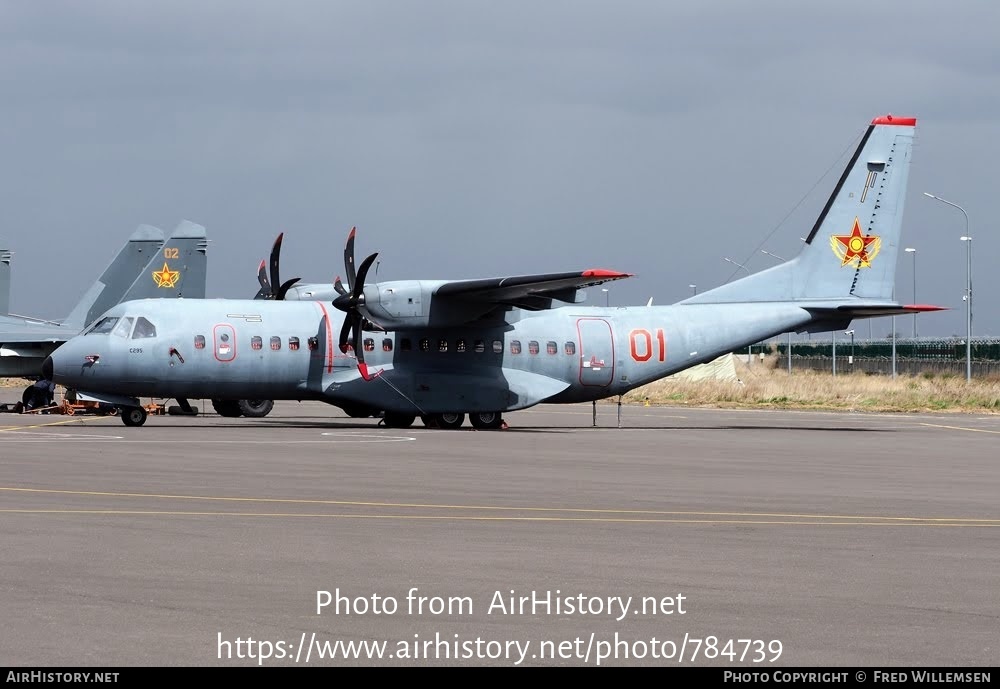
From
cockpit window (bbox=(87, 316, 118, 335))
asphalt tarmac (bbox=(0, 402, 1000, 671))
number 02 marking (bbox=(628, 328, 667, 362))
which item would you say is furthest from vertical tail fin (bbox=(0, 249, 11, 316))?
asphalt tarmac (bbox=(0, 402, 1000, 671))

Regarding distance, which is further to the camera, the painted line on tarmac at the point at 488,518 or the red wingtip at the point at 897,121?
the red wingtip at the point at 897,121

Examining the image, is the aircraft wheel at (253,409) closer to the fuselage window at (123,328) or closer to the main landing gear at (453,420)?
the main landing gear at (453,420)

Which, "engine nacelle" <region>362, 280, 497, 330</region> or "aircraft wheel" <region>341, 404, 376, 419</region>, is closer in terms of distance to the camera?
"engine nacelle" <region>362, 280, 497, 330</region>

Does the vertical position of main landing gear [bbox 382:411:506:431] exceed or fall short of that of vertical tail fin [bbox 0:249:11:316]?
it falls short

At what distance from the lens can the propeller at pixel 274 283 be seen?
135 feet

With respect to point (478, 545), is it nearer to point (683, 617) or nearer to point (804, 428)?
point (683, 617)

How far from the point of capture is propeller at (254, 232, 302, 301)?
41.2 m

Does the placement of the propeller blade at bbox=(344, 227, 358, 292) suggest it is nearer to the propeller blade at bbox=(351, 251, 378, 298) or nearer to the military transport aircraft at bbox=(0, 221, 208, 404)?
the propeller blade at bbox=(351, 251, 378, 298)

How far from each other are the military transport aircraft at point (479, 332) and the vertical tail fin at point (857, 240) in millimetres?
41

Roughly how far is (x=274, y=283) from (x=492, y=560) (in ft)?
100

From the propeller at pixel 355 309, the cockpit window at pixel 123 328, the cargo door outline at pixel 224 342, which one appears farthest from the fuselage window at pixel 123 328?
the propeller at pixel 355 309

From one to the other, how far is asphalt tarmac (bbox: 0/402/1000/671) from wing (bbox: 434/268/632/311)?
8.80 meters

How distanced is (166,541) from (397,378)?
935 inches

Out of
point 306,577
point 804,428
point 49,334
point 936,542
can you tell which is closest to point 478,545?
point 306,577
